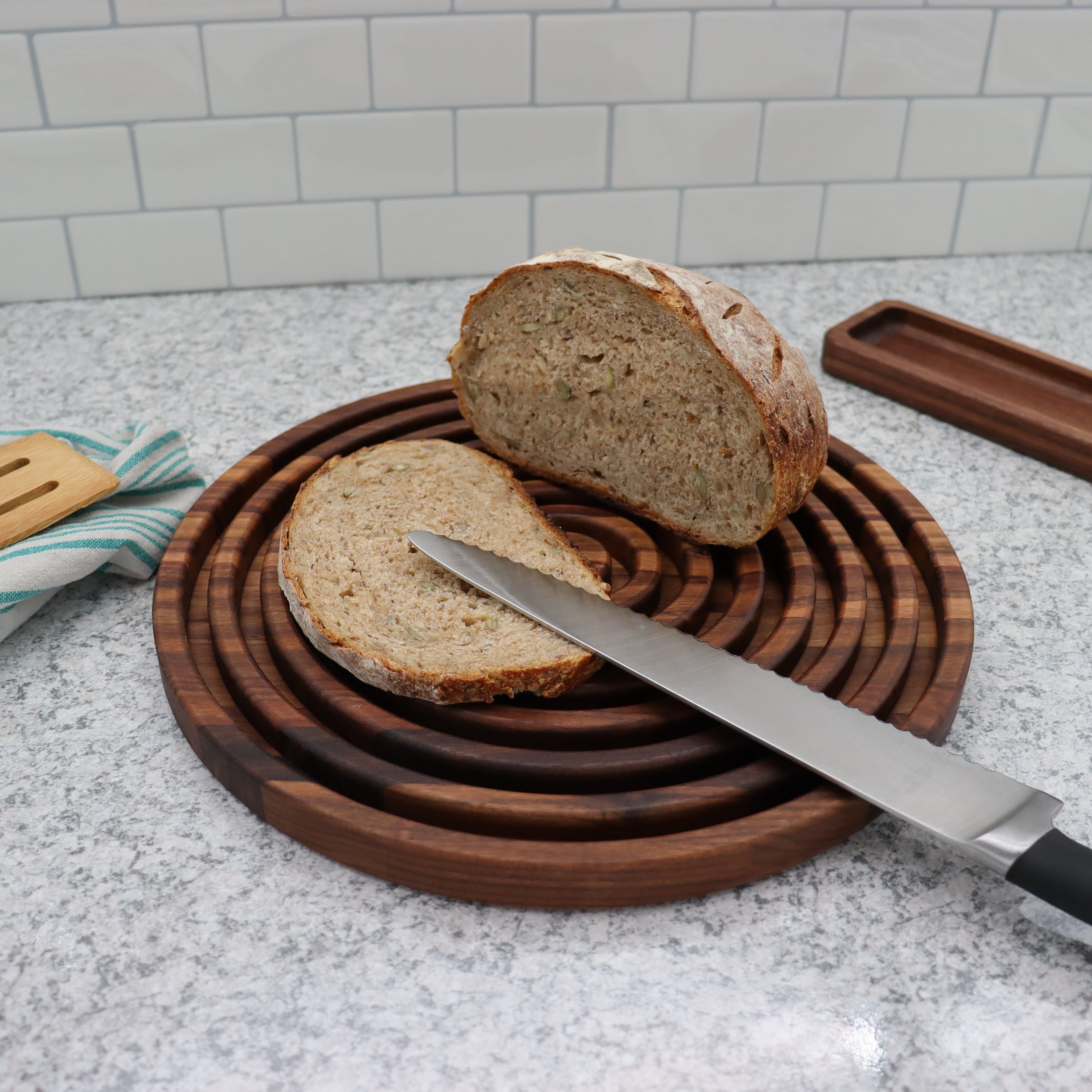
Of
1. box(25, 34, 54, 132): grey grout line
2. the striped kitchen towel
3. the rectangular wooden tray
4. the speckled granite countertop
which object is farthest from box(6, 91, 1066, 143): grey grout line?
the speckled granite countertop

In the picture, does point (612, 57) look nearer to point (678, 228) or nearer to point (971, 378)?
point (678, 228)

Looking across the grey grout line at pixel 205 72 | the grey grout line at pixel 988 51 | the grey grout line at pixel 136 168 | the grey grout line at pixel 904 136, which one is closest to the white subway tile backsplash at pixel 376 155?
the grey grout line at pixel 205 72

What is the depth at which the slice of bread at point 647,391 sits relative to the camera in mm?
1153

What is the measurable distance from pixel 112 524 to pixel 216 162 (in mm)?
874

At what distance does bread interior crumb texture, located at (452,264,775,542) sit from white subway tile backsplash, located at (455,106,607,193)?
0.71 m

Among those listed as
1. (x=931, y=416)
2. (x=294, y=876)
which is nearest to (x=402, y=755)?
(x=294, y=876)

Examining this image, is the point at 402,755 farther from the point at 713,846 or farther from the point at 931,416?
the point at 931,416

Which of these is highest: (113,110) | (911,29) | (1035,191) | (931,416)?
(911,29)

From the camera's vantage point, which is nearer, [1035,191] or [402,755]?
[402,755]

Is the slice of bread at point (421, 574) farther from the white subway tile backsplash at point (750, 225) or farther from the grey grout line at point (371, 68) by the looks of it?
the white subway tile backsplash at point (750, 225)

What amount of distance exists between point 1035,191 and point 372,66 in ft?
4.22

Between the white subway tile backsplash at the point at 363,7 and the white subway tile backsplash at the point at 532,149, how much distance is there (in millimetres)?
171

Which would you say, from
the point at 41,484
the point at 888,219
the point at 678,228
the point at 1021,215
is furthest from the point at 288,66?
the point at 1021,215

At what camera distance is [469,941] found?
84cm
